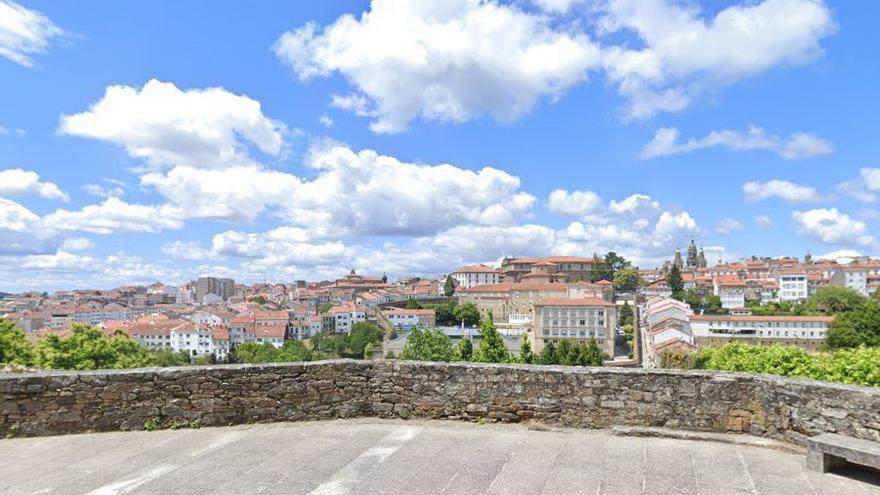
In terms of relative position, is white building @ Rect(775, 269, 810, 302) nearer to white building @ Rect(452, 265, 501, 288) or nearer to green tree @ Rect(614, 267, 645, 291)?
green tree @ Rect(614, 267, 645, 291)

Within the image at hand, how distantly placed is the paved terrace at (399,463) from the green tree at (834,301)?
10604 cm

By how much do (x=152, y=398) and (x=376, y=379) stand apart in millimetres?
2599

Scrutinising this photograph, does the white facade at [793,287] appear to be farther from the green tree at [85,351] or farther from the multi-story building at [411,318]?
the green tree at [85,351]

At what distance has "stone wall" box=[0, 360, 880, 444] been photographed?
5688 millimetres

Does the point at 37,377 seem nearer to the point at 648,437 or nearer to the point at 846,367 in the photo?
the point at 648,437

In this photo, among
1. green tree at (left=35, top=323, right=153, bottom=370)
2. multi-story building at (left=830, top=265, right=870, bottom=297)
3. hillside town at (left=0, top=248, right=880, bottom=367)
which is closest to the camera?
green tree at (left=35, top=323, right=153, bottom=370)

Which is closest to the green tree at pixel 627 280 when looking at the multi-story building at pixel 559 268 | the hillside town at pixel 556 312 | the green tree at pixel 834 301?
the hillside town at pixel 556 312

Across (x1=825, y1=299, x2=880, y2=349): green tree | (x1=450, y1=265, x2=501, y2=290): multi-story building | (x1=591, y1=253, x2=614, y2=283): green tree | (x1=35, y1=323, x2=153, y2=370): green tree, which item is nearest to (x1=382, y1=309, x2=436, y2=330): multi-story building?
(x1=450, y1=265, x2=501, y2=290): multi-story building

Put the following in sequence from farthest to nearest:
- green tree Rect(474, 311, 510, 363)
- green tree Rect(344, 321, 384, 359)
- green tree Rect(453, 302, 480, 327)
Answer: green tree Rect(453, 302, 480, 327)
green tree Rect(344, 321, 384, 359)
green tree Rect(474, 311, 510, 363)

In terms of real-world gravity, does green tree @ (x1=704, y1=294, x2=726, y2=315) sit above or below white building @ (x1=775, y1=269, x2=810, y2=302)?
below

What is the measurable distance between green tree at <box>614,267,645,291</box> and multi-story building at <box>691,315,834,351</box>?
203 ft

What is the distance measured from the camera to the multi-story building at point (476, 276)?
153 metres

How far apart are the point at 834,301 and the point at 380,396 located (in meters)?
111

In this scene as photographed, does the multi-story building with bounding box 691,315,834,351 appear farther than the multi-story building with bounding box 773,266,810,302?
No
